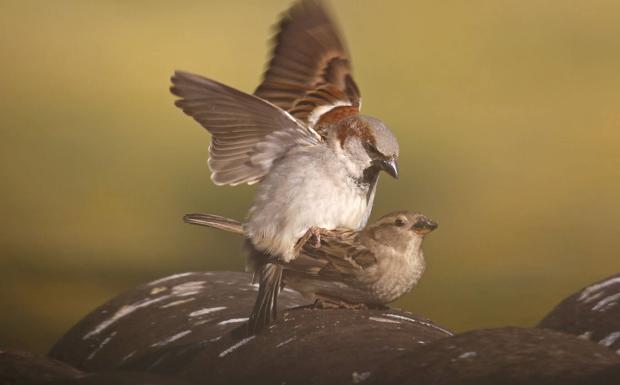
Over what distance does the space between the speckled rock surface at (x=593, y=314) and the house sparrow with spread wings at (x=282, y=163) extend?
61 centimetres

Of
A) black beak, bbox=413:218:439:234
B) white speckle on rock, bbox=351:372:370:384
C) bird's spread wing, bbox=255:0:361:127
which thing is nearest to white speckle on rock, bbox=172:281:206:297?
bird's spread wing, bbox=255:0:361:127

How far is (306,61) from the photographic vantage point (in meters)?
3.24

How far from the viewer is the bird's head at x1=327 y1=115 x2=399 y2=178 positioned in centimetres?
269

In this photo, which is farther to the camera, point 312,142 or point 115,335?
point 115,335

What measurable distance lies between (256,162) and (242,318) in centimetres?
45

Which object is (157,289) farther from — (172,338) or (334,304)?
(334,304)

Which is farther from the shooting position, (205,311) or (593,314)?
(205,311)

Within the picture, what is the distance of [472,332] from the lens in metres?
2.28

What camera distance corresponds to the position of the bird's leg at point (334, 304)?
281cm

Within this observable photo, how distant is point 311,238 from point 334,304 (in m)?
0.19

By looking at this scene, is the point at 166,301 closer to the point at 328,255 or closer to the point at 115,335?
the point at 115,335

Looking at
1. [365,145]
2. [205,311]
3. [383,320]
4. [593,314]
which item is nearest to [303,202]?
[365,145]

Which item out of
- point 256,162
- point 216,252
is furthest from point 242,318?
point 216,252

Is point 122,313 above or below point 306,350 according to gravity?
below
